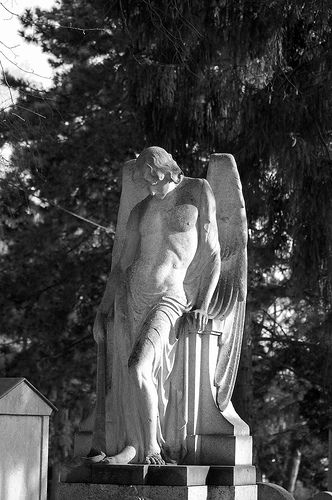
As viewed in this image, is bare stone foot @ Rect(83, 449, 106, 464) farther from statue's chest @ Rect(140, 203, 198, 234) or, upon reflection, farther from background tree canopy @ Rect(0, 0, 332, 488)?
background tree canopy @ Rect(0, 0, 332, 488)

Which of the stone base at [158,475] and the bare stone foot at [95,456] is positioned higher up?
the bare stone foot at [95,456]

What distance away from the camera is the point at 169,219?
742 cm

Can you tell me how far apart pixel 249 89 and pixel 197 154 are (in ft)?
4.66

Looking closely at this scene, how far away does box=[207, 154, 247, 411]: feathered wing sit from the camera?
7.52 meters

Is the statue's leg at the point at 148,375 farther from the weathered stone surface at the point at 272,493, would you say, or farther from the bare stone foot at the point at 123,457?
the weathered stone surface at the point at 272,493

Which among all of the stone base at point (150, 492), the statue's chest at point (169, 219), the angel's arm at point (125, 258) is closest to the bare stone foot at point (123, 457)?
the stone base at point (150, 492)

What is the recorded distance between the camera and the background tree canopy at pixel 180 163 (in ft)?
44.0

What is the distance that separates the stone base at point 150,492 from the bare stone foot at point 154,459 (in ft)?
0.66

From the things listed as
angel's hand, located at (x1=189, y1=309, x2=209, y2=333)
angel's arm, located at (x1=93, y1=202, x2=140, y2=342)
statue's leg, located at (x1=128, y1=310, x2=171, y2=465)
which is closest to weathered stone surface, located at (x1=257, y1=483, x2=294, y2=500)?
statue's leg, located at (x1=128, y1=310, x2=171, y2=465)

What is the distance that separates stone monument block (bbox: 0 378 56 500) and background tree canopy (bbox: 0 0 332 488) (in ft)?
8.71

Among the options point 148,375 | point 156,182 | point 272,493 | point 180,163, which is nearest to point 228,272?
point 156,182

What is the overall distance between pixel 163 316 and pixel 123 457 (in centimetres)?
92

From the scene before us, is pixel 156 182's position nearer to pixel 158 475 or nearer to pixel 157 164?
pixel 157 164

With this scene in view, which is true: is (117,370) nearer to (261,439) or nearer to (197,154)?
(197,154)
